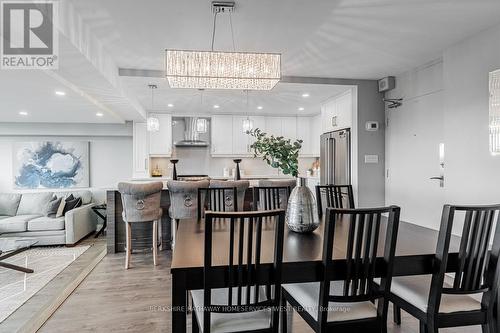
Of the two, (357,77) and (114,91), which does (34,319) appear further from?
(357,77)

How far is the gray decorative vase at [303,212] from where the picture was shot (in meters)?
2.06

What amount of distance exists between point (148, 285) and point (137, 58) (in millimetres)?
2497

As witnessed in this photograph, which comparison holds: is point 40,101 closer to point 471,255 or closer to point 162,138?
point 162,138

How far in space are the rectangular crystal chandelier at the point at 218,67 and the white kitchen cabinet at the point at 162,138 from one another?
13.2 feet

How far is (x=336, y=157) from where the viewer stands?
501 centimetres

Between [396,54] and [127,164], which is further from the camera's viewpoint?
[127,164]

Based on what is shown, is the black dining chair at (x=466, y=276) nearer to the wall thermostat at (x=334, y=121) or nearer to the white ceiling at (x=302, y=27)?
the white ceiling at (x=302, y=27)

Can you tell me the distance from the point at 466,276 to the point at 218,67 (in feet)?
6.98

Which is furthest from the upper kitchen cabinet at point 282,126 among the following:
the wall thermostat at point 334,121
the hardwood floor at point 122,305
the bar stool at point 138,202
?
the hardwood floor at point 122,305

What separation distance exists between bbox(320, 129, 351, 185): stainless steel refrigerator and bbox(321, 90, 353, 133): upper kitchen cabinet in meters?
0.11

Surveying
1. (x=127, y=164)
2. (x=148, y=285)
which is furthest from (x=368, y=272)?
(x=127, y=164)

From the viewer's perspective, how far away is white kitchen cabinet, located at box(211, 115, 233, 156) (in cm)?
665

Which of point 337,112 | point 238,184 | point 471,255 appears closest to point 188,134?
point 337,112

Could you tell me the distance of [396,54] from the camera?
3439 millimetres
